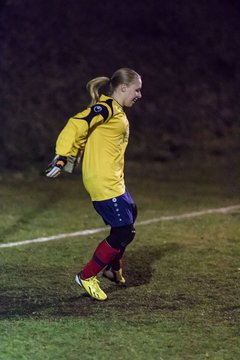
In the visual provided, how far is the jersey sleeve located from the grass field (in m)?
1.17

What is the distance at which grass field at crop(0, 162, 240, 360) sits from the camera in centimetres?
481

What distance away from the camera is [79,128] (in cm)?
562

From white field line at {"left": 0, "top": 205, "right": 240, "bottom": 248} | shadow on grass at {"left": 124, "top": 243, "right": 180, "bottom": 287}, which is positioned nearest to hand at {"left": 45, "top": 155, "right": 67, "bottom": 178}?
shadow on grass at {"left": 124, "top": 243, "right": 180, "bottom": 287}

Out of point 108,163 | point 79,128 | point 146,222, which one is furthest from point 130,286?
point 146,222

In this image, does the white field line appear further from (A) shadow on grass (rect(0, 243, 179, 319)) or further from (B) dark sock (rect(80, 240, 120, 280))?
(B) dark sock (rect(80, 240, 120, 280))

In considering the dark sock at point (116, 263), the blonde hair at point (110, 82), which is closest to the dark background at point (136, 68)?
the dark sock at point (116, 263)

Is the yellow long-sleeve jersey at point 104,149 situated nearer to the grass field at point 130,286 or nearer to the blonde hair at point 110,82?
the blonde hair at point 110,82

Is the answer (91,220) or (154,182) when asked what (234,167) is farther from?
(91,220)

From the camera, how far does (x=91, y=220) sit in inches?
367

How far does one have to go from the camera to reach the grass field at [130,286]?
15.8 ft

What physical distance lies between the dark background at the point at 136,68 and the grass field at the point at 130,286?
377 cm

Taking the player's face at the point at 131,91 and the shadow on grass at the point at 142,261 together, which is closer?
the player's face at the point at 131,91

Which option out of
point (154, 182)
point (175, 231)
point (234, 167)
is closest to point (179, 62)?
point (234, 167)

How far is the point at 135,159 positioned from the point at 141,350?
9.64m
